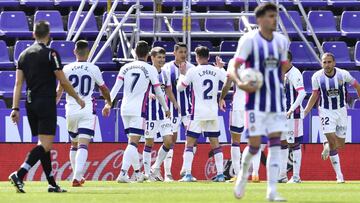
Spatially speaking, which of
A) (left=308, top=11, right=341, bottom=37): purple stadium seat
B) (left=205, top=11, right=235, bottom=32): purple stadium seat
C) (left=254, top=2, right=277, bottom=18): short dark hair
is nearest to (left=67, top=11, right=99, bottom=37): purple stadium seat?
(left=205, top=11, right=235, bottom=32): purple stadium seat

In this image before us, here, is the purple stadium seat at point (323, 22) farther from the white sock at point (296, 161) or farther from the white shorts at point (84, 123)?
the white shorts at point (84, 123)

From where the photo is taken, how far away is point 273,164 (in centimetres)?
1341

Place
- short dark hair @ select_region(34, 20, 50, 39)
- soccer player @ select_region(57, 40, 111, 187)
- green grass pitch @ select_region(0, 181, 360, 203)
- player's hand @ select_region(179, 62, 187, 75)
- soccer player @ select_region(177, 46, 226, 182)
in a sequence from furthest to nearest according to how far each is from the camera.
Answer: player's hand @ select_region(179, 62, 187, 75), soccer player @ select_region(177, 46, 226, 182), soccer player @ select_region(57, 40, 111, 187), short dark hair @ select_region(34, 20, 50, 39), green grass pitch @ select_region(0, 181, 360, 203)

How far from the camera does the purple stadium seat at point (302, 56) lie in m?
26.8

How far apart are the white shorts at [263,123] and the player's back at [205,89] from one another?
7.44 metres

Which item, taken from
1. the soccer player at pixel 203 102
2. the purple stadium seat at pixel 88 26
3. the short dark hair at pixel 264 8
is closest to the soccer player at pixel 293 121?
→ the soccer player at pixel 203 102

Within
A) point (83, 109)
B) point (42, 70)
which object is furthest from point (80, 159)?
point (42, 70)

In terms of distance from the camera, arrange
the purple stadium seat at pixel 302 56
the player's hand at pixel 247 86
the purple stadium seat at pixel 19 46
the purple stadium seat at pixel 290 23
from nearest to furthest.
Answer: the player's hand at pixel 247 86, the purple stadium seat at pixel 19 46, the purple stadium seat at pixel 302 56, the purple stadium seat at pixel 290 23

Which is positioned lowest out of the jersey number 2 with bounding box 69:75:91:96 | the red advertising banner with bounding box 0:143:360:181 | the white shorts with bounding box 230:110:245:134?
the red advertising banner with bounding box 0:143:360:181

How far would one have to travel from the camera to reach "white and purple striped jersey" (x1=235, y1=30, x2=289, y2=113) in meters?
13.4

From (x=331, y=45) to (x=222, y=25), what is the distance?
8.93 ft

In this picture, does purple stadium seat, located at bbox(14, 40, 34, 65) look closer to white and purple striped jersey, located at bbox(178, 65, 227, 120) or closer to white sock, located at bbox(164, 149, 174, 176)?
white sock, located at bbox(164, 149, 174, 176)

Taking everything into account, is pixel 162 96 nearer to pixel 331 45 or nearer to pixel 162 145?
pixel 162 145

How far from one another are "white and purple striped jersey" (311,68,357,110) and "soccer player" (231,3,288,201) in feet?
25.3
